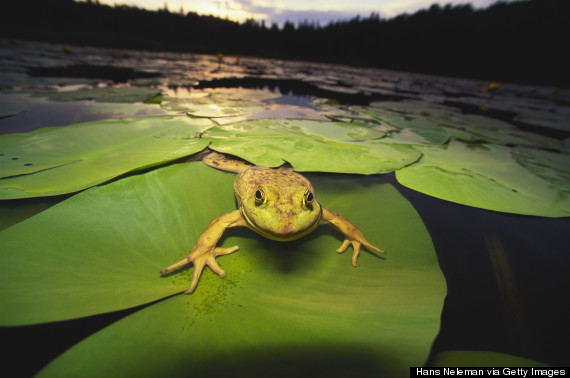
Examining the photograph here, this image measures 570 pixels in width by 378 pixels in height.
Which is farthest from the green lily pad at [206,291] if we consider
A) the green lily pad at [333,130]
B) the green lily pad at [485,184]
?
the green lily pad at [333,130]

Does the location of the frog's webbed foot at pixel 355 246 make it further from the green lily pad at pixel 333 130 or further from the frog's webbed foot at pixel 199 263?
the green lily pad at pixel 333 130

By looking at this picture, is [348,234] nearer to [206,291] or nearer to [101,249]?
[206,291]

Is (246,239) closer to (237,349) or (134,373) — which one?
(237,349)

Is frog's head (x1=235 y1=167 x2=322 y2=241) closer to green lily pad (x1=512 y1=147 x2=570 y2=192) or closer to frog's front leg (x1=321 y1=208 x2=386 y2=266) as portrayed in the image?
frog's front leg (x1=321 y1=208 x2=386 y2=266)

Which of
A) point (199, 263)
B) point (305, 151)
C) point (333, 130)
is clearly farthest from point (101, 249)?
point (333, 130)

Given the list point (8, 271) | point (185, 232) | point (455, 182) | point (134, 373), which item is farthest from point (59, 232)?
point (455, 182)

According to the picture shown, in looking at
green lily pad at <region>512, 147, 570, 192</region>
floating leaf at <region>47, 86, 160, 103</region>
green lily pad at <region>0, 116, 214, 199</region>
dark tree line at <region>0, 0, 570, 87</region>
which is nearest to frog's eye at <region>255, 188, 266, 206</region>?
green lily pad at <region>0, 116, 214, 199</region>
